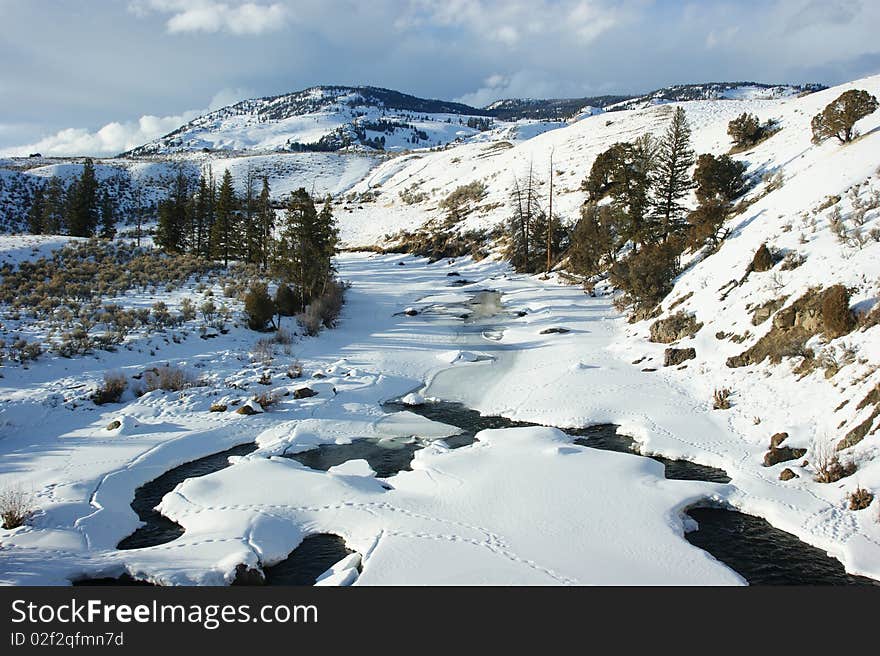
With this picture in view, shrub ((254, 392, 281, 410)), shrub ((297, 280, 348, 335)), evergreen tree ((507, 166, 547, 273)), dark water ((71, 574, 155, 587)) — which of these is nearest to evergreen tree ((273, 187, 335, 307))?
Result: shrub ((297, 280, 348, 335))

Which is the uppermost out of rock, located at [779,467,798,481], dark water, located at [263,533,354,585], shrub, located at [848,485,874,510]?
shrub, located at [848,485,874,510]

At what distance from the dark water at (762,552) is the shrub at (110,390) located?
16.9m

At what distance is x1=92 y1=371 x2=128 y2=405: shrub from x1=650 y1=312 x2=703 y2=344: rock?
2032 cm

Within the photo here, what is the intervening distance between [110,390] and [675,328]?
2110cm

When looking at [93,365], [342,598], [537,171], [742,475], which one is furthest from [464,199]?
[342,598]

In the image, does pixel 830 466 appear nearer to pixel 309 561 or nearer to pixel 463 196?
pixel 309 561

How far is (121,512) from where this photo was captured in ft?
36.6

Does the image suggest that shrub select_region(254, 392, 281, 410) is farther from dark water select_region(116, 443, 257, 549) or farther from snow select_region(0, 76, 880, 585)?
dark water select_region(116, 443, 257, 549)

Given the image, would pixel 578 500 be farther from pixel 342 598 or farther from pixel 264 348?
pixel 264 348

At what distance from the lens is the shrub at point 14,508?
9977mm

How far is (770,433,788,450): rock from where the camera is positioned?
12.9 m

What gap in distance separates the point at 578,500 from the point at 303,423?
352 inches

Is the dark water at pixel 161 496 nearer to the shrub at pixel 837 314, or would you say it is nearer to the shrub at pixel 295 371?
the shrub at pixel 295 371

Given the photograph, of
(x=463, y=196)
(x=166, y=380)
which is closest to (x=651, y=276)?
(x=166, y=380)
